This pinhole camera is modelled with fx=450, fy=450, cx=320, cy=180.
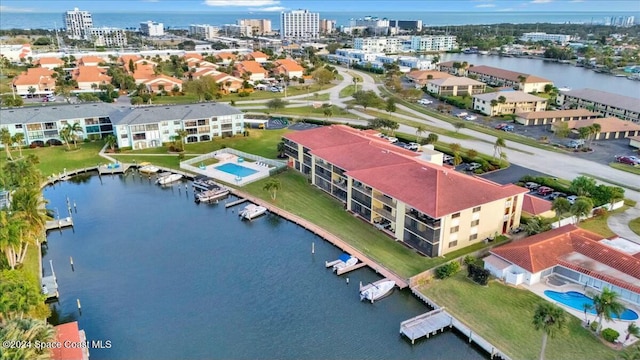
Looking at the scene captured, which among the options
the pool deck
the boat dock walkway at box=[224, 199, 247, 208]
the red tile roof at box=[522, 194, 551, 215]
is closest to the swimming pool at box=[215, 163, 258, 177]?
→ the boat dock walkway at box=[224, 199, 247, 208]

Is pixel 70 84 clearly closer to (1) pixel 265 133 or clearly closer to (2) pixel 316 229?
(1) pixel 265 133

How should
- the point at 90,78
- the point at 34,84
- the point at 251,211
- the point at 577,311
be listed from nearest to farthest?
1. the point at 577,311
2. the point at 251,211
3. the point at 34,84
4. the point at 90,78

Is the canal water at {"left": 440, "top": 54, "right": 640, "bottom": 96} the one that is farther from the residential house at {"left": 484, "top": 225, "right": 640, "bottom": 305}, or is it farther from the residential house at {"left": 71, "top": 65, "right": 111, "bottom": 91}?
the residential house at {"left": 71, "top": 65, "right": 111, "bottom": 91}

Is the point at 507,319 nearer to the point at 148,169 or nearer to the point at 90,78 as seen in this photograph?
the point at 148,169

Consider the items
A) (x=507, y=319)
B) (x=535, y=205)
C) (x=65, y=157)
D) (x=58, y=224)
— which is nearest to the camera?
(x=507, y=319)

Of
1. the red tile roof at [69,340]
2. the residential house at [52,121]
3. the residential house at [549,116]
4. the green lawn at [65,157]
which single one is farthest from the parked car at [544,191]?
the residential house at [52,121]

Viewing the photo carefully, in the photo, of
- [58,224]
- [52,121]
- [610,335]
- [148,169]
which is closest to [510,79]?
[148,169]
